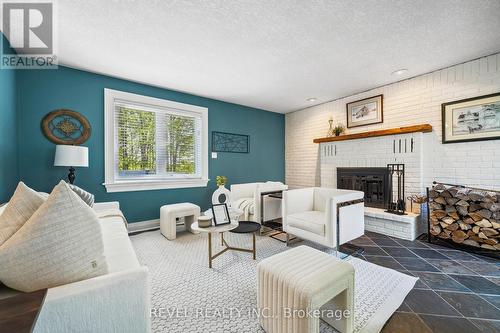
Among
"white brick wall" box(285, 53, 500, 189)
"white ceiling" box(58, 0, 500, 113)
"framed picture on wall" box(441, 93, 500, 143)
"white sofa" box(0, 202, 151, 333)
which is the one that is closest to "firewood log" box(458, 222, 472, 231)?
"white brick wall" box(285, 53, 500, 189)

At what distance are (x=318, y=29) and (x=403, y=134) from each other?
7.47 ft

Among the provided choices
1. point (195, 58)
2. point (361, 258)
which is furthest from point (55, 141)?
point (361, 258)

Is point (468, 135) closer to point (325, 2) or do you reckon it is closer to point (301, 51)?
point (301, 51)

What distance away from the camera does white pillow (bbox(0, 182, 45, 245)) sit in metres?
0.93

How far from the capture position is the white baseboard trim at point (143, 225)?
10.9 ft

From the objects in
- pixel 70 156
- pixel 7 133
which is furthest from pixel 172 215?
pixel 7 133

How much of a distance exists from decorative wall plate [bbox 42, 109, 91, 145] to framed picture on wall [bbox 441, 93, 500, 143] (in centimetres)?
508

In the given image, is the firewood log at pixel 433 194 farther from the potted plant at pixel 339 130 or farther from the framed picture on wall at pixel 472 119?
the potted plant at pixel 339 130

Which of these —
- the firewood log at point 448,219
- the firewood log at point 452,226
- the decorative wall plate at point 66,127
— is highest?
the decorative wall plate at point 66,127

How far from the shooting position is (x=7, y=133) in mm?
2271

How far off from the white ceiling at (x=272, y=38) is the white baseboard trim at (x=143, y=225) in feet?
7.46

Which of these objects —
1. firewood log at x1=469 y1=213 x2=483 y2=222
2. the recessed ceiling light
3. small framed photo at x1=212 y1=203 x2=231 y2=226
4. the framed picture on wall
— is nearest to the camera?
small framed photo at x1=212 y1=203 x2=231 y2=226

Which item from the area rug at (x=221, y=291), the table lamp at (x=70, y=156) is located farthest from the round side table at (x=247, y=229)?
the table lamp at (x=70, y=156)

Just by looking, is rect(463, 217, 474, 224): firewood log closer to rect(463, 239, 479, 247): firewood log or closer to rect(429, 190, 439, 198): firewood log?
rect(463, 239, 479, 247): firewood log
